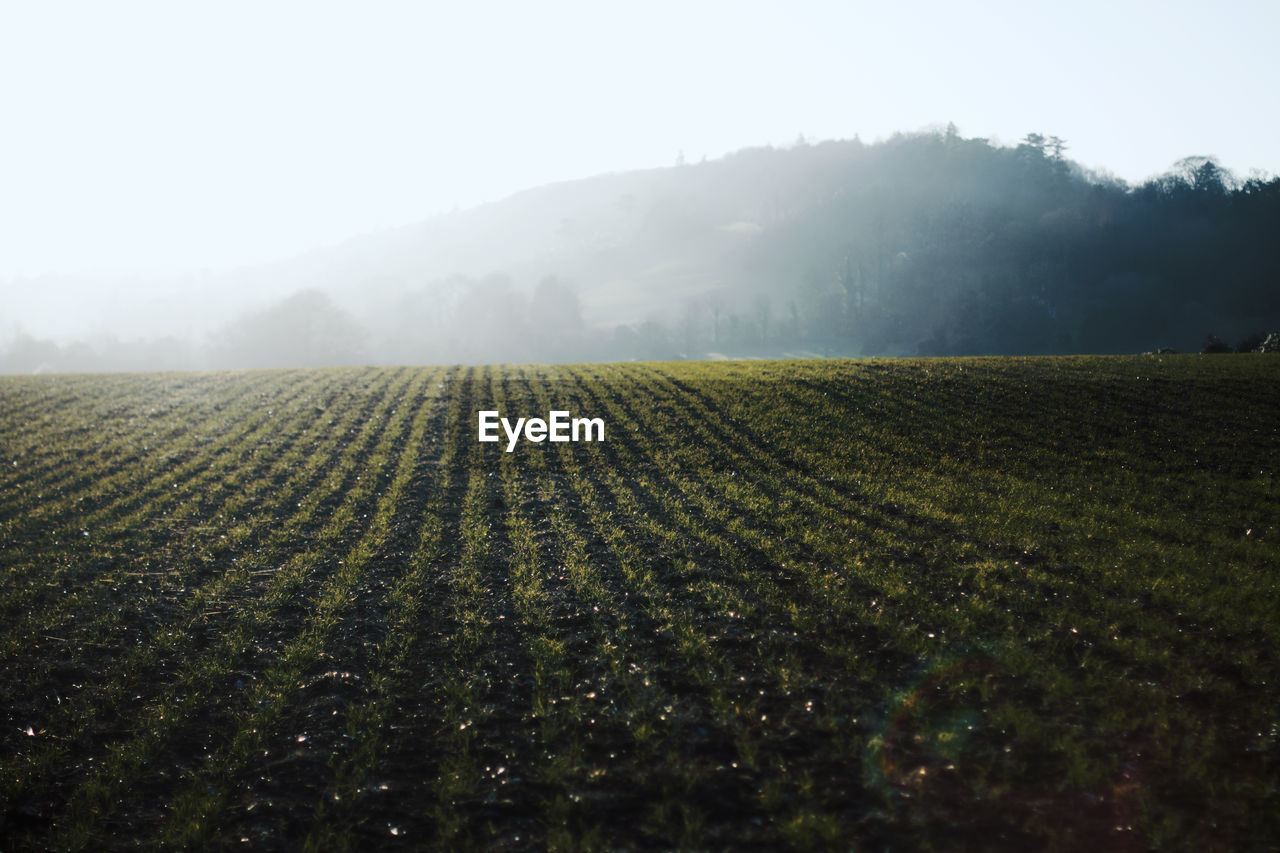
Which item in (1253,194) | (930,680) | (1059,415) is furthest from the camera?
(1253,194)

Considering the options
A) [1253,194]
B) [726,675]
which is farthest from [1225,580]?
[1253,194]

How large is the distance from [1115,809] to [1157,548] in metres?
7.45

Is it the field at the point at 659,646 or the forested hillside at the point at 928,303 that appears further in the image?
the forested hillside at the point at 928,303

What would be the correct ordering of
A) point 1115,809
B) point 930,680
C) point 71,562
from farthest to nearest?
point 71,562 < point 930,680 < point 1115,809

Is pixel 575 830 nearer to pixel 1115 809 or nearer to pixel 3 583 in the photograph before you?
pixel 1115 809

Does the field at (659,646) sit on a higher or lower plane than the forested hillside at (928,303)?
lower

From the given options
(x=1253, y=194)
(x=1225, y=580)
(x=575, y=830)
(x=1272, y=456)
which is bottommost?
(x=575, y=830)

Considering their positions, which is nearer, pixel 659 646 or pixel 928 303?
pixel 659 646

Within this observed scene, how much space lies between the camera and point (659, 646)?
8.89 meters

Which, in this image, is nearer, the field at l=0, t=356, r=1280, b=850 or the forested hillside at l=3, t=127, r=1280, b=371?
the field at l=0, t=356, r=1280, b=850

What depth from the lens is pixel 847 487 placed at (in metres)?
15.8

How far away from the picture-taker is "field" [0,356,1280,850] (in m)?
6.04

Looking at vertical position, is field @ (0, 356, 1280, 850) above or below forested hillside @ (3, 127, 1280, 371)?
below

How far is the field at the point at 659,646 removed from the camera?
6.04 meters
